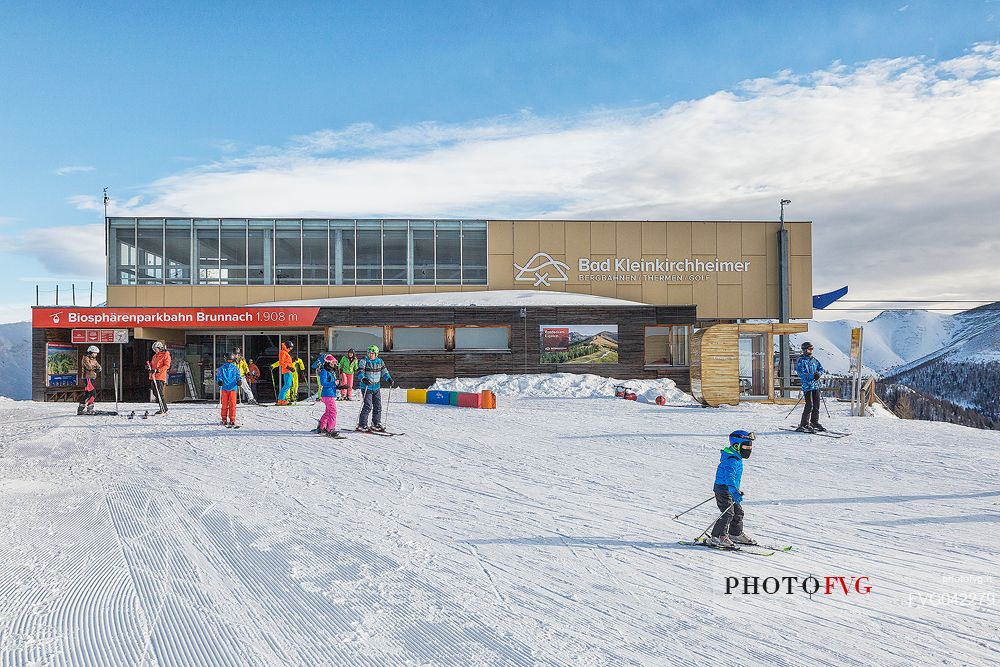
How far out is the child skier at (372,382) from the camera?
12539 mm

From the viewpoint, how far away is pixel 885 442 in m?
12.7

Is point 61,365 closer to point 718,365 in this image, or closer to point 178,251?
point 178,251

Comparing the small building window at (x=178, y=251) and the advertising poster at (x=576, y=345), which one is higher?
the small building window at (x=178, y=251)

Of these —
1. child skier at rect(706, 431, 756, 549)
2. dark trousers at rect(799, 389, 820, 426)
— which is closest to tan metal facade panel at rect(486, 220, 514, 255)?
dark trousers at rect(799, 389, 820, 426)

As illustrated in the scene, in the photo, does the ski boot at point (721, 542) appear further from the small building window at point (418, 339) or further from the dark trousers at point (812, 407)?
the small building window at point (418, 339)

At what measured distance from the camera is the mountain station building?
2664 centimetres

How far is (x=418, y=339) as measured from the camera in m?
27.1

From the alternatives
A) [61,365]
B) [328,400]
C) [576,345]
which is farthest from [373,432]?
[61,365]

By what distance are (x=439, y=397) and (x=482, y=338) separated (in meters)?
8.29

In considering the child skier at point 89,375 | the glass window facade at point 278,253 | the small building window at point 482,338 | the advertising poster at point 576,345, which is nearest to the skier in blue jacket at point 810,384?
the advertising poster at point 576,345

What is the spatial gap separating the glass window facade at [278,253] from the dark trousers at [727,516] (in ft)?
85.7

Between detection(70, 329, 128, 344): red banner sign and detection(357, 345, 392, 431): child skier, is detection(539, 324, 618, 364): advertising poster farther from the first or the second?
detection(70, 329, 128, 344): red banner sign

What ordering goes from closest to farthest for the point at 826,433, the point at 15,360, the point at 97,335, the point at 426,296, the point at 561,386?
the point at 826,433 < the point at 561,386 < the point at 97,335 < the point at 426,296 < the point at 15,360

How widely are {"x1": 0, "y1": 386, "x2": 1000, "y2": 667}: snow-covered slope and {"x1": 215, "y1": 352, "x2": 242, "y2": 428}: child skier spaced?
191cm
